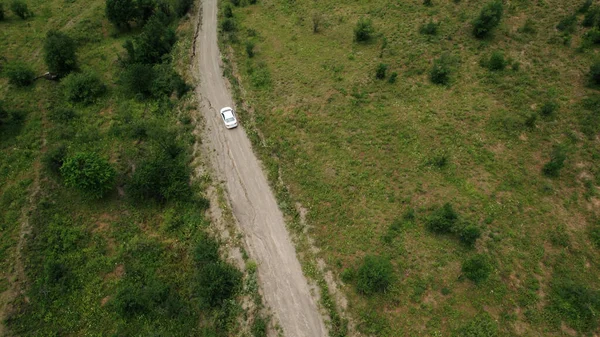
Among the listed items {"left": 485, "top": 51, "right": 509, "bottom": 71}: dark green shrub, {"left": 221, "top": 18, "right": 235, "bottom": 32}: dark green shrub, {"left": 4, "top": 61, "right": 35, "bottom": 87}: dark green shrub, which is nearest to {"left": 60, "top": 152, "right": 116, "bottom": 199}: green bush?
{"left": 4, "top": 61, "right": 35, "bottom": 87}: dark green shrub

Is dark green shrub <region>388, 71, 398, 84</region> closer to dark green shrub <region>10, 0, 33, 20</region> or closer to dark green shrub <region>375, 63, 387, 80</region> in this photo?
dark green shrub <region>375, 63, 387, 80</region>

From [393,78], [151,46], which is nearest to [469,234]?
[393,78]

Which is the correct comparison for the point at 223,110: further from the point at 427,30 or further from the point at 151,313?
the point at 427,30

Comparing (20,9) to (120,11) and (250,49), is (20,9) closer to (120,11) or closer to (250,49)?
(120,11)

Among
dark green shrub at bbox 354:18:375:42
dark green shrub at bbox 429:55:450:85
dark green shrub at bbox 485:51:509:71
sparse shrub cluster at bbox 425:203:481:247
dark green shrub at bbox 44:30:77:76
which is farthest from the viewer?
dark green shrub at bbox 354:18:375:42

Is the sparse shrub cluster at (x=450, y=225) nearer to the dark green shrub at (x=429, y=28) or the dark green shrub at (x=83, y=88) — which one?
the dark green shrub at (x=429, y=28)

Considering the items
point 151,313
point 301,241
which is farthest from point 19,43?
point 301,241
